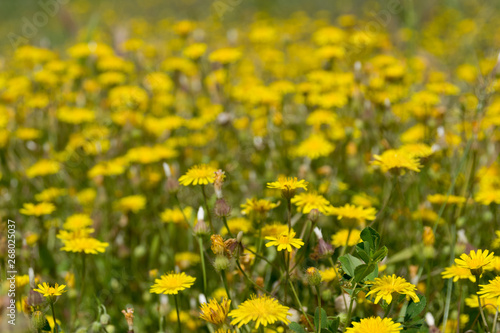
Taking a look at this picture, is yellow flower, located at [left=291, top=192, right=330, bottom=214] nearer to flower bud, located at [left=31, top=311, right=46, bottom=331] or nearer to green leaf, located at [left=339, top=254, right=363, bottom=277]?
green leaf, located at [left=339, top=254, right=363, bottom=277]

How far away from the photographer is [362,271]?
104cm

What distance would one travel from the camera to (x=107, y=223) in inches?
86.7

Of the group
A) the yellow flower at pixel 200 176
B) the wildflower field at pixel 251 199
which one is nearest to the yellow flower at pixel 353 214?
the wildflower field at pixel 251 199

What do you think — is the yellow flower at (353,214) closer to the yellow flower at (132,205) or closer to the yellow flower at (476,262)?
the yellow flower at (476,262)

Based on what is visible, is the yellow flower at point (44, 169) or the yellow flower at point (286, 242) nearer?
the yellow flower at point (286, 242)

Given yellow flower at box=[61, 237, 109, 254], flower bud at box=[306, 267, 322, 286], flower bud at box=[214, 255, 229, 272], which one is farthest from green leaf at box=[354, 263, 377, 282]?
yellow flower at box=[61, 237, 109, 254]

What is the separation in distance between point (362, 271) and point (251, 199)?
0.64m

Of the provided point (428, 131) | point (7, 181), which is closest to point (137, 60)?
point (7, 181)

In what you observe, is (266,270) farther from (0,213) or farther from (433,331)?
(0,213)

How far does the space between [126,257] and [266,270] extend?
0.69 metres

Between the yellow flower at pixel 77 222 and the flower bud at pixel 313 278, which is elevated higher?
the yellow flower at pixel 77 222

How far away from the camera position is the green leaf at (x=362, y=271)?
40.5 inches

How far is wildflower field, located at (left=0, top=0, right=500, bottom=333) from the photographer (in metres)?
1.22

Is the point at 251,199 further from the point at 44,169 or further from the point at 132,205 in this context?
the point at 44,169
